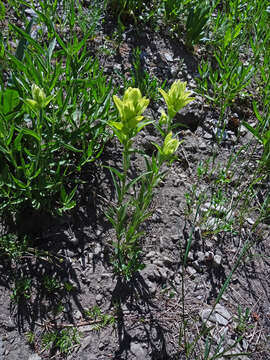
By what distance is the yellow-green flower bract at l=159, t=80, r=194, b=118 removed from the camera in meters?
1.48

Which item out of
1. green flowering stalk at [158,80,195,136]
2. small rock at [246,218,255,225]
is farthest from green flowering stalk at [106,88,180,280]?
small rock at [246,218,255,225]

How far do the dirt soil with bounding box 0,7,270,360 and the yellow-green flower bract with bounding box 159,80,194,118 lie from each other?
26.4 inches

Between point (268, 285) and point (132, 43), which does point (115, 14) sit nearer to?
point (132, 43)

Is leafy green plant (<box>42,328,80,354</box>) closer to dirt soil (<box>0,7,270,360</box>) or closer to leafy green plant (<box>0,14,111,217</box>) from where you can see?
dirt soil (<box>0,7,270,360</box>)

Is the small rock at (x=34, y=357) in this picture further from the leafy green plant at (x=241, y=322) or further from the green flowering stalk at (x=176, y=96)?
the green flowering stalk at (x=176, y=96)

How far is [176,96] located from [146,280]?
1018 mm

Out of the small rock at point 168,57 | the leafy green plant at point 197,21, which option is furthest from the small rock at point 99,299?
the leafy green plant at point 197,21

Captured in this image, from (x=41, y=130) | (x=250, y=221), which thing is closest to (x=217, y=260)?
(x=250, y=221)

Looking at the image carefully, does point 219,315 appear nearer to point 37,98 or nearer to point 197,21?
point 37,98

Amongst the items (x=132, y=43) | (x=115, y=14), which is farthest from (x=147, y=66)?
(x=115, y=14)

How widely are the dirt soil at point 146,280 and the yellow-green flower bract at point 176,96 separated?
0.67 meters

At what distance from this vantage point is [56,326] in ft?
5.32

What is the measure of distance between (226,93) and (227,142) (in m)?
0.45

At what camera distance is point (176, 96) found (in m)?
1.51
